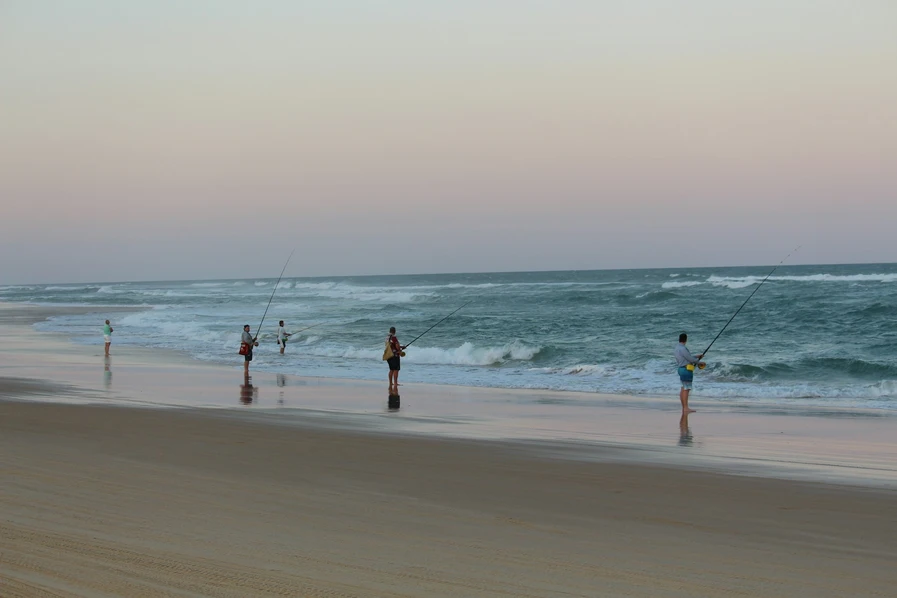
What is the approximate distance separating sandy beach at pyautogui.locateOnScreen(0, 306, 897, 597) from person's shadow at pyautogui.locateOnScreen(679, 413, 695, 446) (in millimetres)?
86

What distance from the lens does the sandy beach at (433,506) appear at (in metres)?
4.04

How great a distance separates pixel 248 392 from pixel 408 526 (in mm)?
9424

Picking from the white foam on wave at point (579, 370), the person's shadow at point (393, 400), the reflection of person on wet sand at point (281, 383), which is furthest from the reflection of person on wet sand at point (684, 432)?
the white foam on wave at point (579, 370)

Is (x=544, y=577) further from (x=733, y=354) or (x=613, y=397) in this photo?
(x=733, y=354)

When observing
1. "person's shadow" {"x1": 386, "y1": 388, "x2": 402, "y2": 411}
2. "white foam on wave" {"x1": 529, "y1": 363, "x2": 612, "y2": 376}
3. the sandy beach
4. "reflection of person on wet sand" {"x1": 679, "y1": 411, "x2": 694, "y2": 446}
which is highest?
the sandy beach

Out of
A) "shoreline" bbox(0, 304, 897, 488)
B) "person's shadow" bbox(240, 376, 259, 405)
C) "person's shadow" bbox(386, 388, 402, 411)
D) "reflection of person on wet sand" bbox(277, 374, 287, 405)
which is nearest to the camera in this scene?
"shoreline" bbox(0, 304, 897, 488)

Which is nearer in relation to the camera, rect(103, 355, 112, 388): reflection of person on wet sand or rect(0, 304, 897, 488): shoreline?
rect(0, 304, 897, 488): shoreline

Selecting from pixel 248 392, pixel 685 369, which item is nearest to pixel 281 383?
pixel 248 392

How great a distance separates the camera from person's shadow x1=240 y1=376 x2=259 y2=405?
12750mm

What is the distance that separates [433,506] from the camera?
18.7 ft

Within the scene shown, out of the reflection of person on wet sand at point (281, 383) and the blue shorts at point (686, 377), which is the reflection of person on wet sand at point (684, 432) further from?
the reflection of person on wet sand at point (281, 383)

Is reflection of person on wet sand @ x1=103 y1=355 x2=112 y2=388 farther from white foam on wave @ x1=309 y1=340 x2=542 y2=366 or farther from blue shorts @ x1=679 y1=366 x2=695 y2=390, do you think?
blue shorts @ x1=679 y1=366 x2=695 y2=390

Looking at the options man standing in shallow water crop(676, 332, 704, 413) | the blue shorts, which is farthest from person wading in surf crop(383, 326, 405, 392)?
the blue shorts

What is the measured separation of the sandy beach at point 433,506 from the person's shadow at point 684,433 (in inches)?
3.4
